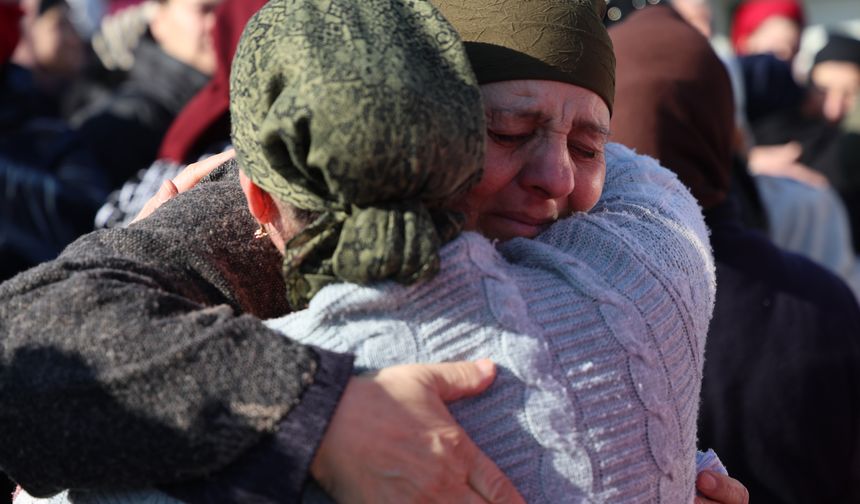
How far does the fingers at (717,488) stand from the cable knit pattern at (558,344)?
0.26m

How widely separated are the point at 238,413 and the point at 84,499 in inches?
13.6

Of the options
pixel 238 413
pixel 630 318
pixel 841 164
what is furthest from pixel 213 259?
pixel 841 164

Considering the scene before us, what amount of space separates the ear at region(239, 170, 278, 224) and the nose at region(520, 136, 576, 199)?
446 mm

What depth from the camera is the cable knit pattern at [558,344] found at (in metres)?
1.59

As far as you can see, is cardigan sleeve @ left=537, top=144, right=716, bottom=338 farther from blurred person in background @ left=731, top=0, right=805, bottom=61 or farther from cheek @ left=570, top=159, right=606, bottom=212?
blurred person in background @ left=731, top=0, right=805, bottom=61

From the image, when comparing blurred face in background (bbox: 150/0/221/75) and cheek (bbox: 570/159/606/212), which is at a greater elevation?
cheek (bbox: 570/159/606/212)

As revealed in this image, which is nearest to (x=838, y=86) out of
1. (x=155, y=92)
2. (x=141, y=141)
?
(x=155, y=92)

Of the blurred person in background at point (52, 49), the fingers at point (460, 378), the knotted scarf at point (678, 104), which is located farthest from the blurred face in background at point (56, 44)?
the fingers at point (460, 378)

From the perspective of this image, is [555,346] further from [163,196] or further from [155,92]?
[155,92]

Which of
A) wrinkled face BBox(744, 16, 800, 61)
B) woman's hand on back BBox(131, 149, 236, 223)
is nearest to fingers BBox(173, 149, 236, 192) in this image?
woman's hand on back BBox(131, 149, 236, 223)

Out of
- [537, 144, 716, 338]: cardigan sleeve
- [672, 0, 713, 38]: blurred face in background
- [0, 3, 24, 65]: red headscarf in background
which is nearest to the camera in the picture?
[537, 144, 716, 338]: cardigan sleeve

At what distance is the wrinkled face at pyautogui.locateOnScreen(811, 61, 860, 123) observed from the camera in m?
8.23

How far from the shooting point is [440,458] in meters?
1.55

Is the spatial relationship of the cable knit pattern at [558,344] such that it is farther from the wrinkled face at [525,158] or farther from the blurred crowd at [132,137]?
the blurred crowd at [132,137]
